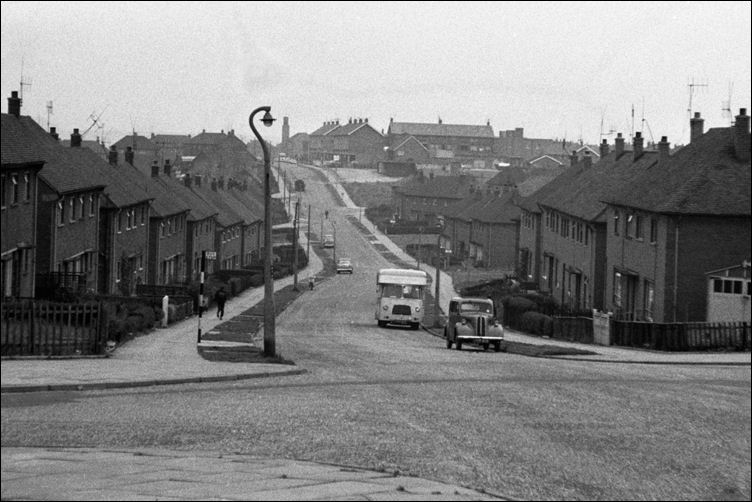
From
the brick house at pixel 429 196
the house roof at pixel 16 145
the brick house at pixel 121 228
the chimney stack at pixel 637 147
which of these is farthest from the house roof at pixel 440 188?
the house roof at pixel 16 145

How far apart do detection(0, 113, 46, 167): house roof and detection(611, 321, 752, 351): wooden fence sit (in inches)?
909

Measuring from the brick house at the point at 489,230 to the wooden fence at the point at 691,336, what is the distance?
63107 millimetres

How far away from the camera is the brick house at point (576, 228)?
5875 cm

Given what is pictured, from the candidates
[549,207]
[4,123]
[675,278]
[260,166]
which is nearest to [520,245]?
[549,207]

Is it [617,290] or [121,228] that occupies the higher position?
[121,228]

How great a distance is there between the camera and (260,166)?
17875 centimetres

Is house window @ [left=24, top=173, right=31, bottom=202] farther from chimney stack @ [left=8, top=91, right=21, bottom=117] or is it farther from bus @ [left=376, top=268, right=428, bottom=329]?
bus @ [left=376, top=268, right=428, bottom=329]

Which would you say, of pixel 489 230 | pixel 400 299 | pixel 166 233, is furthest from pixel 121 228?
pixel 489 230

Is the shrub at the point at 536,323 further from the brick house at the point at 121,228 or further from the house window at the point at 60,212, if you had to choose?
the house window at the point at 60,212

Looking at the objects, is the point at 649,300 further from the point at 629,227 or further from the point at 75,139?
the point at 75,139

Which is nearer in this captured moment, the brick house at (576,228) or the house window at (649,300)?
the house window at (649,300)

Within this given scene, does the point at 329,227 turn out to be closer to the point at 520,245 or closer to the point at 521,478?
the point at 520,245

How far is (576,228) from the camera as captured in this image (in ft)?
218

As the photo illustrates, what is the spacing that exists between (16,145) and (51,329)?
55.3 feet
